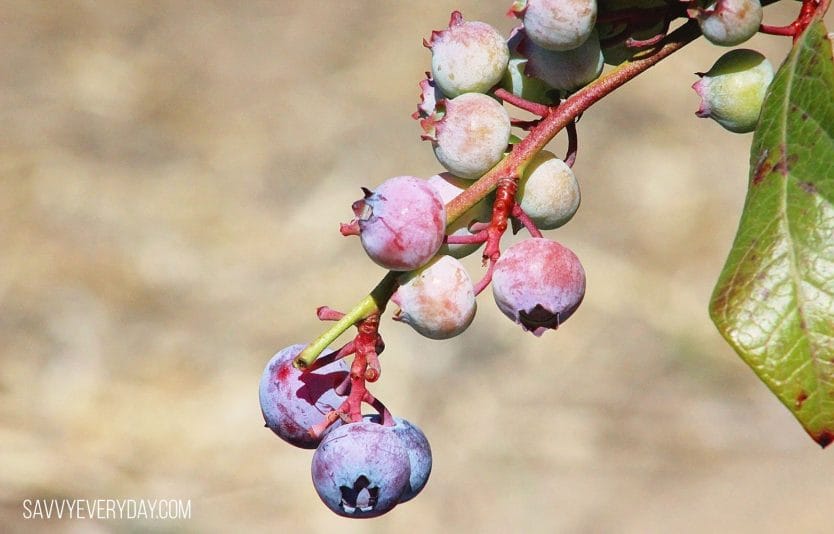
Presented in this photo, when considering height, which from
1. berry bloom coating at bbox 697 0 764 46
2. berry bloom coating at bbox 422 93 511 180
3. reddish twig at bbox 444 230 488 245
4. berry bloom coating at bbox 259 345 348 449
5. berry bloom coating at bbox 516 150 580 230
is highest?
berry bloom coating at bbox 697 0 764 46

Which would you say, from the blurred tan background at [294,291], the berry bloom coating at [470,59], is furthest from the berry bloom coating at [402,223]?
the blurred tan background at [294,291]

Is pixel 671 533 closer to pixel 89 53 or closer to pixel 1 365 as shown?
pixel 1 365

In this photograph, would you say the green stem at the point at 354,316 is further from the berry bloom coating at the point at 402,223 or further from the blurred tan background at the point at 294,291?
the blurred tan background at the point at 294,291

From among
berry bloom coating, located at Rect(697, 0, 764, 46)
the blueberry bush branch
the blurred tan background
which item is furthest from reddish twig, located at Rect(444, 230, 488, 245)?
the blurred tan background

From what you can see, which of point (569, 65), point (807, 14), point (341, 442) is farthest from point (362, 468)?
point (807, 14)

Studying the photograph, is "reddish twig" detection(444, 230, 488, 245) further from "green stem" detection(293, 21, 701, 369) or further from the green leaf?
the green leaf

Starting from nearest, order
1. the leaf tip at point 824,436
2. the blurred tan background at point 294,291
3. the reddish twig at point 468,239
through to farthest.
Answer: the leaf tip at point 824,436 → the reddish twig at point 468,239 → the blurred tan background at point 294,291

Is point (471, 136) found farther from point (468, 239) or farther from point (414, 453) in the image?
point (414, 453)
